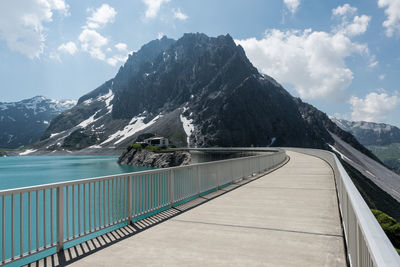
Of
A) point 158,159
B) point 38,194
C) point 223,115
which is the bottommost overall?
point 158,159

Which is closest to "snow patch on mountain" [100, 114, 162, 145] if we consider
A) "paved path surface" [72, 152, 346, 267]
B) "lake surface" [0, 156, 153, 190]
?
"lake surface" [0, 156, 153, 190]

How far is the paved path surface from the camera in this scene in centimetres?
455

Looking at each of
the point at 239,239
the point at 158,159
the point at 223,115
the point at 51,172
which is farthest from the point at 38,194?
the point at 223,115

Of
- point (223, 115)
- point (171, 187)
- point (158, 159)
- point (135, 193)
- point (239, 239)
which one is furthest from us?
point (223, 115)

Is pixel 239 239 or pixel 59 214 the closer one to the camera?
pixel 59 214

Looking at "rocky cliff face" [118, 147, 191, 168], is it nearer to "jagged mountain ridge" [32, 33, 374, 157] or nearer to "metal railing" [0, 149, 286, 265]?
"jagged mountain ridge" [32, 33, 374, 157]

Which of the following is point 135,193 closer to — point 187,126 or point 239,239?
point 239,239

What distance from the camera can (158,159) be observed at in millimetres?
79500

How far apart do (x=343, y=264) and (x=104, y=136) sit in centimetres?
20264

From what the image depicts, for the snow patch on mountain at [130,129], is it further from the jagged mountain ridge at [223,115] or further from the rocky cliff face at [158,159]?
the rocky cliff face at [158,159]

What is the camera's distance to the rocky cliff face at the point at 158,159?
7681cm

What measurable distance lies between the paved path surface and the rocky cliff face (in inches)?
2533

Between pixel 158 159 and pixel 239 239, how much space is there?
2962 inches

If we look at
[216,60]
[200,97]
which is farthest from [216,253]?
[216,60]
